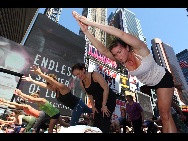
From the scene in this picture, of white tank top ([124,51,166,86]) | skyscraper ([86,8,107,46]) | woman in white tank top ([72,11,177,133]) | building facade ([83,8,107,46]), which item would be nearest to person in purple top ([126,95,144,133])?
woman in white tank top ([72,11,177,133])

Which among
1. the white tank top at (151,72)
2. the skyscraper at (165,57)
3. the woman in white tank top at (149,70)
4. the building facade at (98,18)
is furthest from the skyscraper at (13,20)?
the skyscraper at (165,57)

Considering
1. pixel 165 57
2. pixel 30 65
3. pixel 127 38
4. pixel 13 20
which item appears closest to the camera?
pixel 127 38

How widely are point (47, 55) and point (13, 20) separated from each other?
25919 mm

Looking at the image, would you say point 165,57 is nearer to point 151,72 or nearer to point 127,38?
point 151,72

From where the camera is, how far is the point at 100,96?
2.69m

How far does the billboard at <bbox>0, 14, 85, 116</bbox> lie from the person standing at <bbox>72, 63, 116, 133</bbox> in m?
10.0

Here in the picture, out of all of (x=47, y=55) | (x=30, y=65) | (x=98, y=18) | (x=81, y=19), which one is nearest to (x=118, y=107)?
(x=47, y=55)

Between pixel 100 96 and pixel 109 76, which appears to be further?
pixel 109 76

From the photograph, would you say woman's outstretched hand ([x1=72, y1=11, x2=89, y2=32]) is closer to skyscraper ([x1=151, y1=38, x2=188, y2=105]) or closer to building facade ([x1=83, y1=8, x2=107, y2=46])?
building facade ([x1=83, y1=8, x2=107, y2=46])

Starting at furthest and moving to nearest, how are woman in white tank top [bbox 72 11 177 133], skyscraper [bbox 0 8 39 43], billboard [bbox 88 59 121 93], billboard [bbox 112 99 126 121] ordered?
skyscraper [bbox 0 8 39 43] → billboard [bbox 88 59 121 93] → billboard [bbox 112 99 126 121] → woman in white tank top [bbox 72 11 177 133]

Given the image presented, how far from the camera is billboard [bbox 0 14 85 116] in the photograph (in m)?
11.2

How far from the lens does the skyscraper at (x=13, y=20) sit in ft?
87.3

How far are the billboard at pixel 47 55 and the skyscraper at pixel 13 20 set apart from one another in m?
16.6
